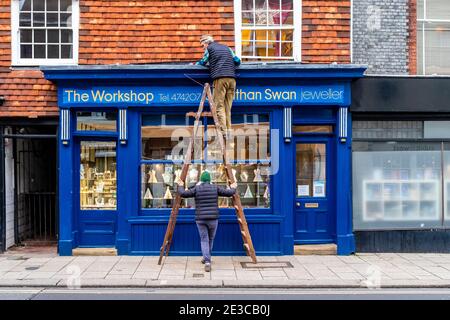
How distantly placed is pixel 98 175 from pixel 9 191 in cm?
215

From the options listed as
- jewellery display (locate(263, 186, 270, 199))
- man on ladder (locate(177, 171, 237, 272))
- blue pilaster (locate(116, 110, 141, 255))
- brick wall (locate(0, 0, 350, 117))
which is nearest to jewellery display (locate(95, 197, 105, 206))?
blue pilaster (locate(116, 110, 141, 255))

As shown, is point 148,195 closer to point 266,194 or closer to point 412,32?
point 266,194

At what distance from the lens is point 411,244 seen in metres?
11.8

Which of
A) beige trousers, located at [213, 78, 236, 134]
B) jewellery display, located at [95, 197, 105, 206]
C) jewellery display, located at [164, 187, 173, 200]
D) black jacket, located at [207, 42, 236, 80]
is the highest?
black jacket, located at [207, 42, 236, 80]

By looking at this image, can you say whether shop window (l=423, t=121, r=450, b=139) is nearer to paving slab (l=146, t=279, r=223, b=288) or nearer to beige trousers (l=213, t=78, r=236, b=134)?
beige trousers (l=213, t=78, r=236, b=134)

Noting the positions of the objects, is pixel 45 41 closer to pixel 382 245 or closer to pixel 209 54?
pixel 209 54

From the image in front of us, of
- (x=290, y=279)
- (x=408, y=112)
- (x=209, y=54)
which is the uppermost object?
(x=209, y=54)

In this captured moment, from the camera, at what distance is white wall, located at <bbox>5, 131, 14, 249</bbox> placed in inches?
471

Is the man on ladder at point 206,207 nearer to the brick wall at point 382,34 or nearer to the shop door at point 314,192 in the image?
the shop door at point 314,192

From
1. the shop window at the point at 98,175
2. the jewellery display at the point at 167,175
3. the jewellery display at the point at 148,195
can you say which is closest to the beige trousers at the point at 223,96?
the jewellery display at the point at 167,175

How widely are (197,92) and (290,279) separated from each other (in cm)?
452

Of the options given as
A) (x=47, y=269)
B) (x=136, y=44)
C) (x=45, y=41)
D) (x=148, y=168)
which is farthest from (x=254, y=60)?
(x=47, y=269)

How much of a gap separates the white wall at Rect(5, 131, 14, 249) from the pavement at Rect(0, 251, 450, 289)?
0.59 metres

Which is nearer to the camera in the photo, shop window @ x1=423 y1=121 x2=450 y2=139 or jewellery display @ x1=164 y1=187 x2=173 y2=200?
jewellery display @ x1=164 y1=187 x2=173 y2=200
